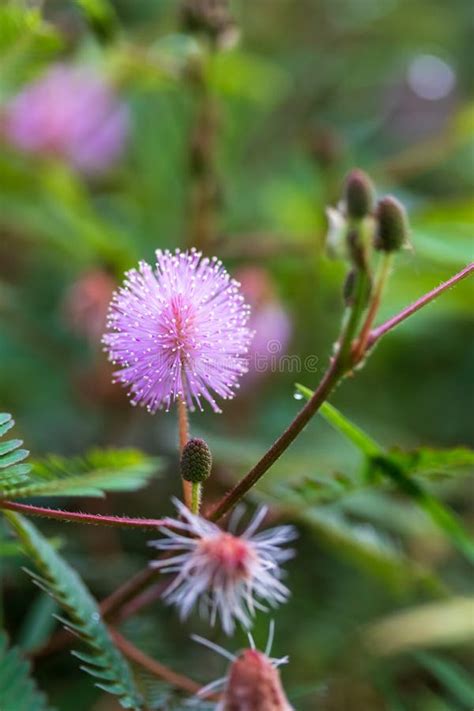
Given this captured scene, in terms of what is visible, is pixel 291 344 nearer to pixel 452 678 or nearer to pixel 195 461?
pixel 452 678

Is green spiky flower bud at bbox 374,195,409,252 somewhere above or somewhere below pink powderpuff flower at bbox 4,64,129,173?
below

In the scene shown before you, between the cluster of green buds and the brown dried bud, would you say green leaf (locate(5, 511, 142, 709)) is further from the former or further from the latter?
the cluster of green buds

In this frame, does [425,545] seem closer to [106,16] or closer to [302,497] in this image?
[302,497]

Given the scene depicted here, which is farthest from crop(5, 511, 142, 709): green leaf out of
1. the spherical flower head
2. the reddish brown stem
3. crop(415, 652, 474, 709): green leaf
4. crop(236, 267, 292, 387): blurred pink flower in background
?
crop(236, 267, 292, 387): blurred pink flower in background

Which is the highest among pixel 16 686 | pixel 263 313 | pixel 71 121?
pixel 71 121

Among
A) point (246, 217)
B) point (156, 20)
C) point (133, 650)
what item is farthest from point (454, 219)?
point (156, 20)

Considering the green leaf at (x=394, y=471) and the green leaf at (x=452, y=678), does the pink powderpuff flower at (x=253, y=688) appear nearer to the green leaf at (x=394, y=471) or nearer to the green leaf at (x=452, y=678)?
the green leaf at (x=394, y=471)

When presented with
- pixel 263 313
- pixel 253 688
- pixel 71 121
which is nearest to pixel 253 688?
pixel 253 688
